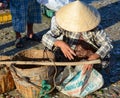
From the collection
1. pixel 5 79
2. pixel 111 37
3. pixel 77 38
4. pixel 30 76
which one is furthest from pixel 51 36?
pixel 111 37

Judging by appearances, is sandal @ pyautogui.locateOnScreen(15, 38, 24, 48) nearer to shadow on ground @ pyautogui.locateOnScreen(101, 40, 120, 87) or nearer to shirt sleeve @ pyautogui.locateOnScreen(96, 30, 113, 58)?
shadow on ground @ pyautogui.locateOnScreen(101, 40, 120, 87)

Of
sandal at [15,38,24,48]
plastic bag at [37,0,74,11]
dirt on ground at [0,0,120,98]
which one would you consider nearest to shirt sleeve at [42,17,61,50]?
dirt on ground at [0,0,120,98]

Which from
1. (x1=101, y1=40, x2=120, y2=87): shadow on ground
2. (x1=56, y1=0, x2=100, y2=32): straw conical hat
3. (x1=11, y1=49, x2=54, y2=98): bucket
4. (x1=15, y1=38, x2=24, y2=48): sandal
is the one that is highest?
(x1=56, y1=0, x2=100, y2=32): straw conical hat

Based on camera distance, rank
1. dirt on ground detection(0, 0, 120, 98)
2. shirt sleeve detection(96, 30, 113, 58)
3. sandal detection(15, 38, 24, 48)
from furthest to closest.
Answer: sandal detection(15, 38, 24, 48) → dirt on ground detection(0, 0, 120, 98) → shirt sleeve detection(96, 30, 113, 58)

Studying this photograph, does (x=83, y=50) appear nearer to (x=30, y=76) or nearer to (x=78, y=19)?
(x=78, y=19)

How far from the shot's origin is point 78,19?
4.99 metres

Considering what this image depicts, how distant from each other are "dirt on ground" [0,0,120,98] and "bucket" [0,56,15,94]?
8cm

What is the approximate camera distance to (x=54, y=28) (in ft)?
17.4

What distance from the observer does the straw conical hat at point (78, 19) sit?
498cm

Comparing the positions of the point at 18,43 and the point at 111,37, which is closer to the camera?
the point at 18,43

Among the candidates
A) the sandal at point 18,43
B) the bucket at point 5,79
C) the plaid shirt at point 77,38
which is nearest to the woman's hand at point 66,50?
the plaid shirt at point 77,38

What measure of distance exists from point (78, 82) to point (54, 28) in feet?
2.93

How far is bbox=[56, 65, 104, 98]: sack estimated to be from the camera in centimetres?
515

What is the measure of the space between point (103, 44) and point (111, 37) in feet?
7.95
